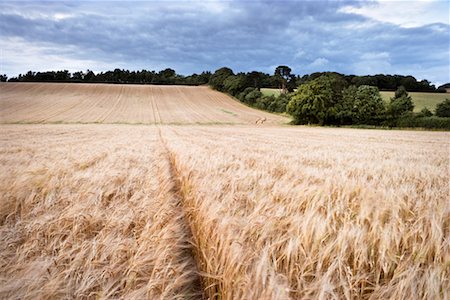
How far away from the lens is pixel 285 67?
313 ft

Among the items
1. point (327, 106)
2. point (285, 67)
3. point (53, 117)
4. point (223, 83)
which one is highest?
point (285, 67)

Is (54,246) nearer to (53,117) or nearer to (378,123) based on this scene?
(53,117)

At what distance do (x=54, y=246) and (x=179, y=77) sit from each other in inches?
4668

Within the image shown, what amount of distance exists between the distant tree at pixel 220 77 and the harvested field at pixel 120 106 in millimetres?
2867

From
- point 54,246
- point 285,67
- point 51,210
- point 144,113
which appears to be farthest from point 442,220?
point 285,67

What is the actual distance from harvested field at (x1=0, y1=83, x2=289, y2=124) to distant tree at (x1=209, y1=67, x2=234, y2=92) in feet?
9.41

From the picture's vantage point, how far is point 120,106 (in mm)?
59562

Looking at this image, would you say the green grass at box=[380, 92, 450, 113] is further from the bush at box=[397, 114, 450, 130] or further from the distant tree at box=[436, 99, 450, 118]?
the bush at box=[397, 114, 450, 130]

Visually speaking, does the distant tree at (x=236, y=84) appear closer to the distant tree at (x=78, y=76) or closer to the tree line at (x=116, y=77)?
the tree line at (x=116, y=77)

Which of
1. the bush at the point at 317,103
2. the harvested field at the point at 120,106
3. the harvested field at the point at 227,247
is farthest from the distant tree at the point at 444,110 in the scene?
the harvested field at the point at 227,247

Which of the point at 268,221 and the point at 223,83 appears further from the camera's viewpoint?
the point at 223,83

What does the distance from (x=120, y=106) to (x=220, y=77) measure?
1435 inches

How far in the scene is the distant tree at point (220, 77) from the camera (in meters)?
86.4

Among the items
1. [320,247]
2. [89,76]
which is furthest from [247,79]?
[320,247]
